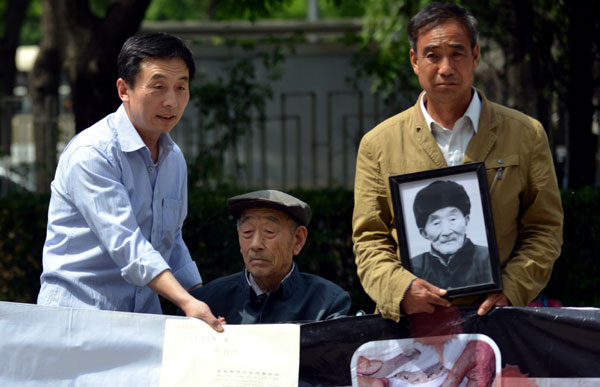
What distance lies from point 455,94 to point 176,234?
1313mm

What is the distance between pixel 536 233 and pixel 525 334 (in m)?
0.37

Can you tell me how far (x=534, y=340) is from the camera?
9.86 feet

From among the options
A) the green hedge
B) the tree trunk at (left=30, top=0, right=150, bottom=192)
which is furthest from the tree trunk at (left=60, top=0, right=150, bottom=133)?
the green hedge

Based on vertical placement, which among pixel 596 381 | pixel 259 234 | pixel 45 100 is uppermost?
pixel 45 100

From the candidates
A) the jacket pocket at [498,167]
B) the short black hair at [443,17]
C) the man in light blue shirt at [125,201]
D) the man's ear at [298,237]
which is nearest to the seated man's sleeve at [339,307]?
the man's ear at [298,237]

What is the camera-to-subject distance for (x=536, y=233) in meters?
2.97

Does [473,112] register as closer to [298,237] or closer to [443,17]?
[443,17]

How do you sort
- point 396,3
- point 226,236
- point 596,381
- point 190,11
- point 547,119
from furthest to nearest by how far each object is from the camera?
point 190,11
point 396,3
point 547,119
point 226,236
point 596,381

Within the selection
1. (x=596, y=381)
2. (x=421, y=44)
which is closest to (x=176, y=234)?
(x=421, y=44)

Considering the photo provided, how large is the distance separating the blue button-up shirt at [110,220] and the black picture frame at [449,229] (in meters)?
0.88

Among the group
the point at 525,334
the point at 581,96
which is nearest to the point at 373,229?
the point at 525,334

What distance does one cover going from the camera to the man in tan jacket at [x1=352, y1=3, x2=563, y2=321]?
290 cm

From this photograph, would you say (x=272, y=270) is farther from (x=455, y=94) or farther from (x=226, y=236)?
(x=226, y=236)

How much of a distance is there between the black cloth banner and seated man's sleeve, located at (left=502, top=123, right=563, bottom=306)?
0.10 metres
